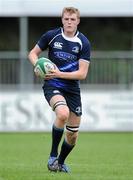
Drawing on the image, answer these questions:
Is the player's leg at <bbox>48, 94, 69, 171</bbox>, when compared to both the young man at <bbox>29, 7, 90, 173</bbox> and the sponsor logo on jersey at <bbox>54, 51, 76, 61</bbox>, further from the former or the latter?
the sponsor logo on jersey at <bbox>54, 51, 76, 61</bbox>

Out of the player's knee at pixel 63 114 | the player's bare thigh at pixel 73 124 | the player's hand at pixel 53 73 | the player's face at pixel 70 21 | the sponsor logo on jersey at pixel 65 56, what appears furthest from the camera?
the player's bare thigh at pixel 73 124

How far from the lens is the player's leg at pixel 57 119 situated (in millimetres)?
11078

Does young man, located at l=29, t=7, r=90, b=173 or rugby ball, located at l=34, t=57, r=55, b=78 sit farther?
young man, located at l=29, t=7, r=90, b=173

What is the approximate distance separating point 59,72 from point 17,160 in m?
3.56

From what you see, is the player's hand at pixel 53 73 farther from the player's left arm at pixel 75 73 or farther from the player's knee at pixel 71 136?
the player's knee at pixel 71 136

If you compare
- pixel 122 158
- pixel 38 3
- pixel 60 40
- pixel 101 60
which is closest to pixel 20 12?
pixel 38 3

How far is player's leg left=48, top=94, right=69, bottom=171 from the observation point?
436 inches

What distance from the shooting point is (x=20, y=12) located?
26312 millimetres

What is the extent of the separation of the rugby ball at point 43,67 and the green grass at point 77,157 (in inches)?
53.2

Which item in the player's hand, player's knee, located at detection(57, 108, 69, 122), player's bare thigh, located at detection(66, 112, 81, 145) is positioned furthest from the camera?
player's bare thigh, located at detection(66, 112, 81, 145)

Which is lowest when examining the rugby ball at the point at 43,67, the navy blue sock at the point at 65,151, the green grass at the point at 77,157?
the green grass at the point at 77,157

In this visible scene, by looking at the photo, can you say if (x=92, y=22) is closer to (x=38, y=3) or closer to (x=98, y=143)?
(x=38, y=3)

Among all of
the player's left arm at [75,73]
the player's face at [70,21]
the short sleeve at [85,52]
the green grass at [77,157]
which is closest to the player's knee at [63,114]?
the player's left arm at [75,73]

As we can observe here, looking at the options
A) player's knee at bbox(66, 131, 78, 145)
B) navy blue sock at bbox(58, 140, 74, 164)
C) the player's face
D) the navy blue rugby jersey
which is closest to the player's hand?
the navy blue rugby jersey
